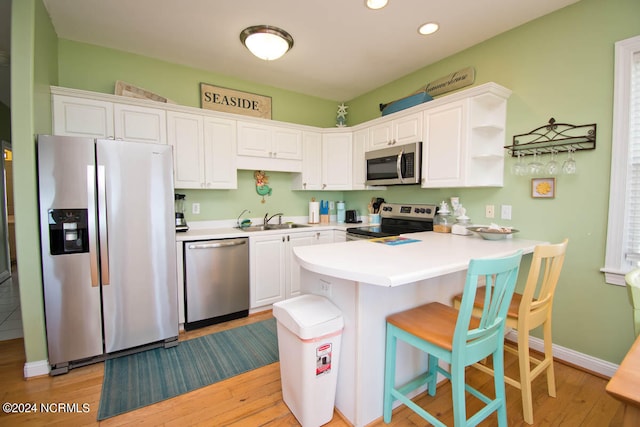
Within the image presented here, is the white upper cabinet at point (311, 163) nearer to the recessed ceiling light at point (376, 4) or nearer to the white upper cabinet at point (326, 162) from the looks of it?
the white upper cabinet at point (326, 162)

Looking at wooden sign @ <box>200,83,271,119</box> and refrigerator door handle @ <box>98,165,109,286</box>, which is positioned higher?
wooden sign @ <box>200,83,271,119</box>

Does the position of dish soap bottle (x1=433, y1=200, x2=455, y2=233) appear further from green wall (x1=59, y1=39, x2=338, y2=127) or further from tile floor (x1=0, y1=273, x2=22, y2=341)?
tile floor (x1=0, y1=273, x2=22, y2=341)

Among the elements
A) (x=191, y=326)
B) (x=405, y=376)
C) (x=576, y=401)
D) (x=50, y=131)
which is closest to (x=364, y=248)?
(x=405, y=376)

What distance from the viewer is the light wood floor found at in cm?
161

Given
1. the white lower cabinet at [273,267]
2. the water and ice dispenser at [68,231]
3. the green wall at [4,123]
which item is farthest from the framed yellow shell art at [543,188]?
the green wall at [4,123]

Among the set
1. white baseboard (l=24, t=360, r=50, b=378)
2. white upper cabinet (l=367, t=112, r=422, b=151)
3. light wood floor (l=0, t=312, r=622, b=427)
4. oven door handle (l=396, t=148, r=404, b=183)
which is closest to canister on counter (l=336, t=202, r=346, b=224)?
white upper cabinet (l=367, t=112, r=422, b=151)

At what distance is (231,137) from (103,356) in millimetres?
2285

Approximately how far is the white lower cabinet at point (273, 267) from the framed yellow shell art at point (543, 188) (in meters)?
2.19

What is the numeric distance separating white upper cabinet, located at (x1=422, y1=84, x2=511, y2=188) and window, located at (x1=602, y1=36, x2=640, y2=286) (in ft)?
2.26

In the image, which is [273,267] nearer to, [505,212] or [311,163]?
[311,163]

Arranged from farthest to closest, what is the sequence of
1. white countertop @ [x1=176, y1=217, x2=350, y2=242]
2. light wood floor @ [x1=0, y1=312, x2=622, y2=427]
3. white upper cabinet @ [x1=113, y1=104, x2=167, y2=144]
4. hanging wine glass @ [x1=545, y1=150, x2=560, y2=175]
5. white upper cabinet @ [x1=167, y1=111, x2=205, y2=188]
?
white upper cabinet @ [x1=167, y1=111, x2=205, y2=188], white countertop @ [x1=176, y1=217, x2=350, y2=242], white upper cabinet @ [x1=113, y1=104, x2=167, y2=144], hanging wine glass @ [x1=545, y1=150, x2=560, y2=175], light wood floor @ [x1=0, y1=312, x2=622, y2=427]

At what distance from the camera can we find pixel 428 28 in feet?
7.94

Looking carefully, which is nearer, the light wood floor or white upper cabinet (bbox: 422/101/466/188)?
the light wood floor

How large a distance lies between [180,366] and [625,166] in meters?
3.44
